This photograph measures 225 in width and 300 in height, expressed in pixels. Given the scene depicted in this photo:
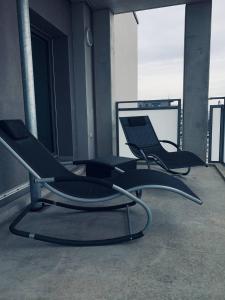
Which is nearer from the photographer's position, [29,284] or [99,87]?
[29,284]

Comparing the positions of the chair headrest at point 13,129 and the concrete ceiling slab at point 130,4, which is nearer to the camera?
the chair headrest at point 13,129

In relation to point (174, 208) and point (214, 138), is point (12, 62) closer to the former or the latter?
point (174, 208)

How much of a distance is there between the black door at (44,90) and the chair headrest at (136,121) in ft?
4.27

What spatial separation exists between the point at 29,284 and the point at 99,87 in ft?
12.1

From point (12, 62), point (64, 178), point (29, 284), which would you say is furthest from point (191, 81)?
point (29, 284)

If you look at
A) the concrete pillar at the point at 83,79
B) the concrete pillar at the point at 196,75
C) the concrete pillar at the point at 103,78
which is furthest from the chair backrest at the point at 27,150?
the concrete pillar at the point at 196,75

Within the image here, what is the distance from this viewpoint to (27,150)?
2.03 metres

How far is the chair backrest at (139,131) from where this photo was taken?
11.8 feet

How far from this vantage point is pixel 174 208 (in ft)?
7.73

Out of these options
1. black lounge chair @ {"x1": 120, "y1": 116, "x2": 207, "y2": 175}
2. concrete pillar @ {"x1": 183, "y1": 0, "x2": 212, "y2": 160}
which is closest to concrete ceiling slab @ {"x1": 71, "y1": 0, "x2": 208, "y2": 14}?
concrete pillar @ {"x1": 183, "y1": 0, "x2": 212, "y2": 160}

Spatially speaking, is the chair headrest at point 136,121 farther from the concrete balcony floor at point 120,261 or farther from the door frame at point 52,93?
the concrete balcony floor at point 120,261

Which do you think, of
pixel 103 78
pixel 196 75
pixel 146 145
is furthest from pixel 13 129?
pixel 196 75

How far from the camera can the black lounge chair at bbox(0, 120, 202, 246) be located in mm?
1644

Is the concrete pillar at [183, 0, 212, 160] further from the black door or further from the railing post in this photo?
the railing post
